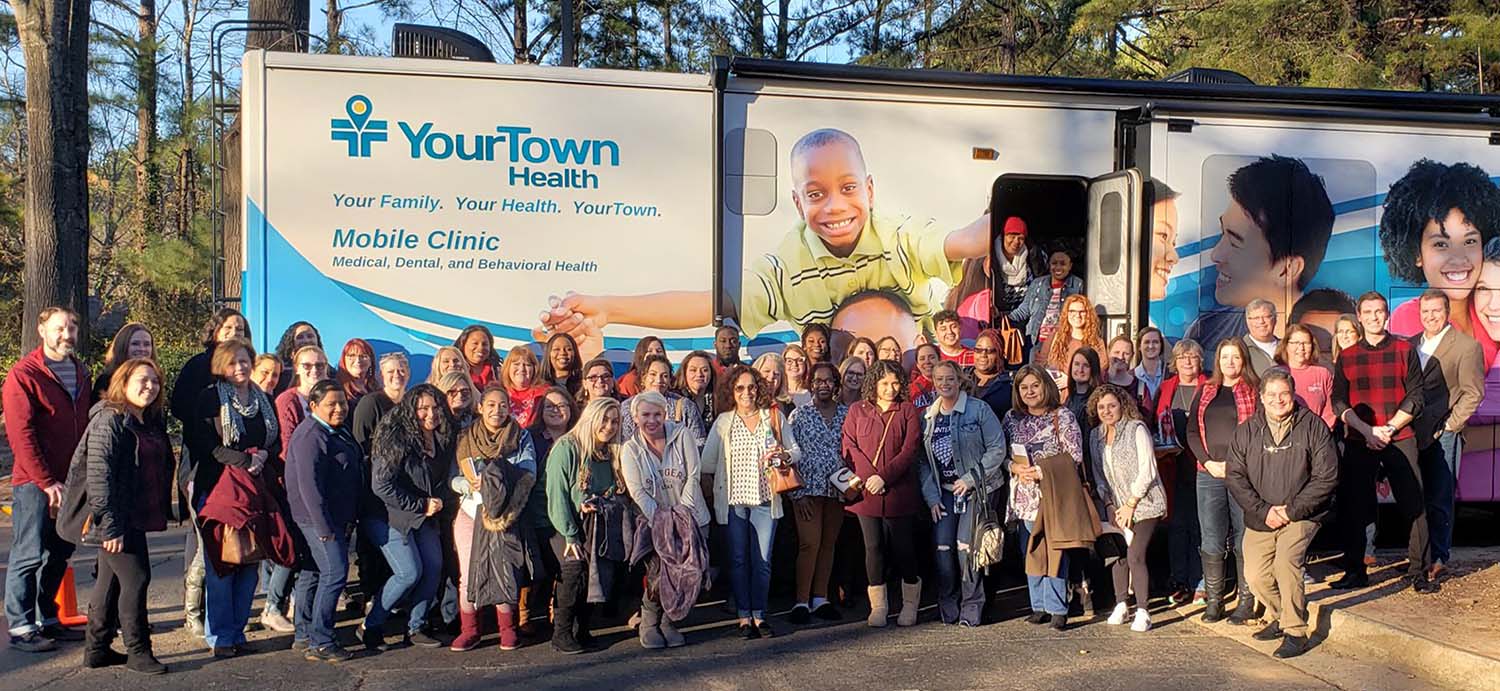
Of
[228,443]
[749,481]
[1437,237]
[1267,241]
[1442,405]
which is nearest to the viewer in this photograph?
[228,443]

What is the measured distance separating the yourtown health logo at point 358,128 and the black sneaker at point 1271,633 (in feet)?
18.2

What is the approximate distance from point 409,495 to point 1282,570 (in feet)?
14.2

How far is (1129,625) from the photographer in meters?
6.79

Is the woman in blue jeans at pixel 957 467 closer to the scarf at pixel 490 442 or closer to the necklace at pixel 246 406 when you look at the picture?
the scarf at pixel 490 442

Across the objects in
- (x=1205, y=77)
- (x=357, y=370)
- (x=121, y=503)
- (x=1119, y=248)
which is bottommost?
(x=121, y=503)

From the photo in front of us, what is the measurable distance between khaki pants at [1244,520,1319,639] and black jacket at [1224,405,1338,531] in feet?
0.26

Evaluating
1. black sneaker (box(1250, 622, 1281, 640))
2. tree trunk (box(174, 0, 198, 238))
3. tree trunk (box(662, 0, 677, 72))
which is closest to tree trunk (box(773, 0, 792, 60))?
tree trunk (box(662, 0, 677, 72))

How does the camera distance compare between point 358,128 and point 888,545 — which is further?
point 358,128

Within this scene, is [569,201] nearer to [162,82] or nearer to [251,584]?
[251,584]

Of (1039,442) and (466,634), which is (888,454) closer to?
(1039,442)

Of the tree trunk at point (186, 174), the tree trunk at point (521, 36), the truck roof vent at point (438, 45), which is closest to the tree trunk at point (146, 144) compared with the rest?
the tree trunk at point (186, 174)

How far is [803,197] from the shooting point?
7848 millimetres

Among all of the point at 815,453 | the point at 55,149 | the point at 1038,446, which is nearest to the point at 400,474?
the point at 815,453

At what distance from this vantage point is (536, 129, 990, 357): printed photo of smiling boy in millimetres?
7613
